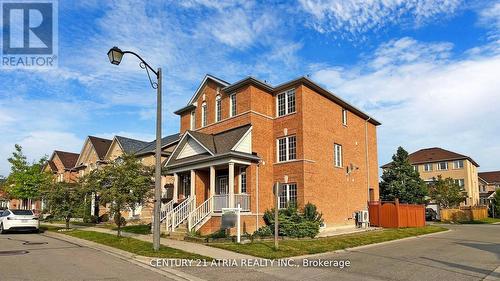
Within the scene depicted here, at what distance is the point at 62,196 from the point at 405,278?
2111 centimetres

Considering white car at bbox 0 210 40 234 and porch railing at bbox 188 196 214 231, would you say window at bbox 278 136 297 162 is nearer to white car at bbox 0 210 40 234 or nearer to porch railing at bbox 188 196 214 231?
porch railing at bbox 188 196 214 231

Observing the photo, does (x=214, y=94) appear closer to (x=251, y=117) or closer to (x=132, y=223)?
(x=251, y=117)

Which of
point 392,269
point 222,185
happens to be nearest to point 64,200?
point 222,185

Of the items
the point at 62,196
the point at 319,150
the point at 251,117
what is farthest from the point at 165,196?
the point at 319,150

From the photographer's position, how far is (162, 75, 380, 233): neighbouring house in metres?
21.6

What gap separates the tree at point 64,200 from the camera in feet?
79.5

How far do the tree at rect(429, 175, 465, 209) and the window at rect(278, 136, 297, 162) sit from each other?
1302 inches

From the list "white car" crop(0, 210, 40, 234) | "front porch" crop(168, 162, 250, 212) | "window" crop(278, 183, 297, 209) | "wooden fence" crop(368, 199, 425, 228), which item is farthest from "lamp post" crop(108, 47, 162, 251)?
"wooden fence" crop(368, 199, 425, 228)

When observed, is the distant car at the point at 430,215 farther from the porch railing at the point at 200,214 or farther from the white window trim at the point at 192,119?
the porch railing at the point at 200,214

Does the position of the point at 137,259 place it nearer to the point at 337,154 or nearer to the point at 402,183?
the point at 337,154

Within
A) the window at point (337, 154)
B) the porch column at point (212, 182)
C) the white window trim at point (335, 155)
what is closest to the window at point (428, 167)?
the white window trim at point (335, 155)

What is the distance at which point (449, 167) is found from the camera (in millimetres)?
64062

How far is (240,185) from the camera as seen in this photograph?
23094 millimetres

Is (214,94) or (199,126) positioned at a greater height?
(214,94)
